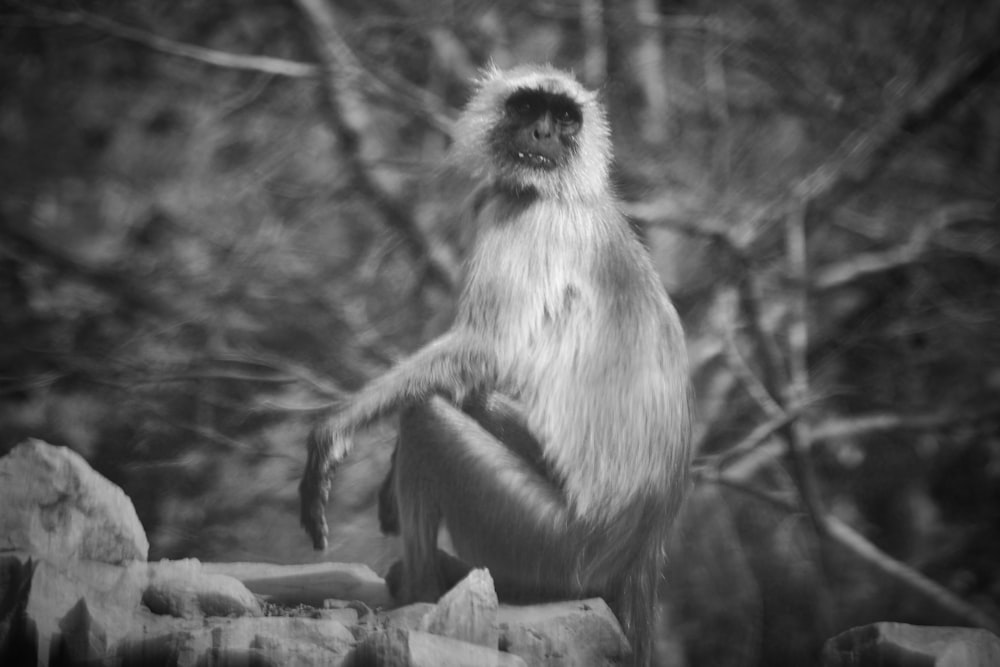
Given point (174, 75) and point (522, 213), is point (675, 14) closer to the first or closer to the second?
point (174, 75)

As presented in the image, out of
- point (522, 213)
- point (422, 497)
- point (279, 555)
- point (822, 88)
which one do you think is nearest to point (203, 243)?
point (279, 555)

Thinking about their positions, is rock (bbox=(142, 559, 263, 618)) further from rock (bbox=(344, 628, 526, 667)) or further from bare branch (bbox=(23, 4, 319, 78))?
bare branch (bbox=(23, 4, 319, 78))

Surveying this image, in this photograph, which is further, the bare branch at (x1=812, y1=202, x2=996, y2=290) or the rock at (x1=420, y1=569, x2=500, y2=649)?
the bare branch at (x1=812, y1=202, x2=996, y2=290)

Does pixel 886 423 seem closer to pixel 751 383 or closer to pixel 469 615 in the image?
pixel 751 383

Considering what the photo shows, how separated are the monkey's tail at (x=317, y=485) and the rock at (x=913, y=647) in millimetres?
1572

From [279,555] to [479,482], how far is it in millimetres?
3959

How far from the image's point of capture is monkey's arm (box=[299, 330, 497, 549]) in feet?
13.1

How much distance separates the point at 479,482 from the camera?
384cm

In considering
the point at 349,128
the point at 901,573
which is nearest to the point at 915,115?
the point at 901,573

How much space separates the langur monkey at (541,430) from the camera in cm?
388

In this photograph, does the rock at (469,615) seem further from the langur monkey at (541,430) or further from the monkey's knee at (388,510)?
the monkey's knee at (388,510)

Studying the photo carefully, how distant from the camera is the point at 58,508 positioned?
3.62 metres

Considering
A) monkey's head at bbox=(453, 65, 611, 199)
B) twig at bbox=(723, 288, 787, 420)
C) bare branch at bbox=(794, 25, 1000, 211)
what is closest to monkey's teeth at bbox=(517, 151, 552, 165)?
monkey's head at bbox=(453, 65, 611, 199)

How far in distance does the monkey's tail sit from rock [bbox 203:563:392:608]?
0.31 m
